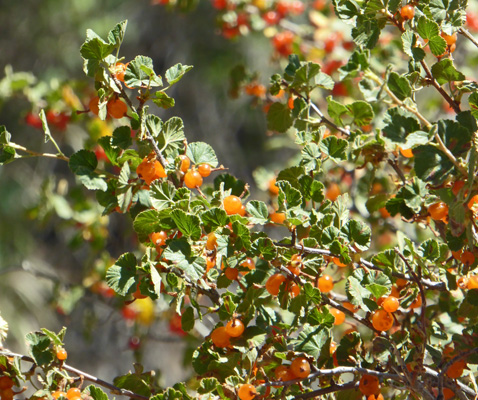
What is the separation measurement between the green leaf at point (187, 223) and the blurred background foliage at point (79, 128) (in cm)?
191

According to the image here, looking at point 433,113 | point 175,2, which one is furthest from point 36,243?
point 433,113

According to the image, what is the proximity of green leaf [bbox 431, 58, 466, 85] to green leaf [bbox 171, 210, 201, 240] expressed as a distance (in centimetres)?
37

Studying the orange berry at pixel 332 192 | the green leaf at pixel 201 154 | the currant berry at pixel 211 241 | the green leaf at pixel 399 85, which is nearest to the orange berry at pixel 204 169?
the green leaf at pixel 201 154

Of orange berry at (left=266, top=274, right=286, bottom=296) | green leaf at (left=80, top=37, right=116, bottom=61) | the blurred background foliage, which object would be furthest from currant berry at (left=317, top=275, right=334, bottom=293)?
the blurred background foliage

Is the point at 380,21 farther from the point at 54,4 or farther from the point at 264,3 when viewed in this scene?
the point at 54,4

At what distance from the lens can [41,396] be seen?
723mm

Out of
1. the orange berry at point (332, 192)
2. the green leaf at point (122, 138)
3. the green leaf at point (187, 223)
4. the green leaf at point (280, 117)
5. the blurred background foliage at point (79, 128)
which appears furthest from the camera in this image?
the blurred background foliage at point (79, 128)

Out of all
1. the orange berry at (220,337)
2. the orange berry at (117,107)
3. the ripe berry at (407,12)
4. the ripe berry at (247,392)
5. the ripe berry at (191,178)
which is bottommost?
the orange berry at (220,337)

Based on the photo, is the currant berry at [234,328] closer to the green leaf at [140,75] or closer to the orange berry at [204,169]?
the orange berry at [204,169]

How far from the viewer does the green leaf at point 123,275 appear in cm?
71

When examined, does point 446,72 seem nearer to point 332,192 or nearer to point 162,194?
point 162,194

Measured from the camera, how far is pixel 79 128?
2.71 meters

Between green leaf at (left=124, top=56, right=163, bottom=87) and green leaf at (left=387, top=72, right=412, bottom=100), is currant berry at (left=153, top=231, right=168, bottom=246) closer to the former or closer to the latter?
green leaf at (left=124, top=56, right=163, bottom=87)

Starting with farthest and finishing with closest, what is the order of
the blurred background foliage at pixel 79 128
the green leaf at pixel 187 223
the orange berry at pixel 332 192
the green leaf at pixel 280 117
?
1. the blurred background foliage at pixel 79 128
2. the orange berry at pixel 332 192
3. the green leaf at pixel 280 117
4. the green leaf at pixel 187 223
